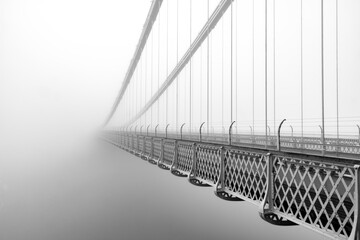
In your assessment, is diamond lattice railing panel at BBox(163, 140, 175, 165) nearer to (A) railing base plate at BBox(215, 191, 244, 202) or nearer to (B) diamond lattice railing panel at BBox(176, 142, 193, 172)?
(B) diamond lattice railing panel at BBox(176, 142, 193, 172)

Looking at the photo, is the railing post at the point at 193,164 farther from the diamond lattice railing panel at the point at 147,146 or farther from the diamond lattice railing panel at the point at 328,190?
the diamond lattice railing panel at the point at 147,146

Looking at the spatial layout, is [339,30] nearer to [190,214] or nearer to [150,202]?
[190,214]

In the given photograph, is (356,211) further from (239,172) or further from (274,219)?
(239,172)

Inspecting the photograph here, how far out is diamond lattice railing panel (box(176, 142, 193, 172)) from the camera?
22.6 ft

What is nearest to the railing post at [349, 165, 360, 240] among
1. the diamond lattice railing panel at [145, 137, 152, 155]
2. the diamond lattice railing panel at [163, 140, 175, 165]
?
the diamond lattice railing panel at [163, 140, 175, 165]

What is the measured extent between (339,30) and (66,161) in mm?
70752

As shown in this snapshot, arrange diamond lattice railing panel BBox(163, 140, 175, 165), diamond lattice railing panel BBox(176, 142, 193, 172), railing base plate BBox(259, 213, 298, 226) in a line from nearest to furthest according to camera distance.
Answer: railing base plate BBox(259, 213, 298, 226), diamond lattice railing panel BBox(176, 142, 193, 172), diamond lattice railing panel BBox(163, 140, 175, 165)

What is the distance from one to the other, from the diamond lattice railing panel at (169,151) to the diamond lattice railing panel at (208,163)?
1741mm

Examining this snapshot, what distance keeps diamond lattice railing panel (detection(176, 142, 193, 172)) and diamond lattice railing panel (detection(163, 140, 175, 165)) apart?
1.69ft

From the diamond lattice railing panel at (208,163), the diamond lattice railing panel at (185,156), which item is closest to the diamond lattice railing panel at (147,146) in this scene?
the diamond lattice railing panel at (185,156)

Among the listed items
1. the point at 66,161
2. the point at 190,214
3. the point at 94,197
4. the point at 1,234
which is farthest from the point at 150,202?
the point at 66,161

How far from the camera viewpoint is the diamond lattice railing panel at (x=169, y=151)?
8272 millimetres

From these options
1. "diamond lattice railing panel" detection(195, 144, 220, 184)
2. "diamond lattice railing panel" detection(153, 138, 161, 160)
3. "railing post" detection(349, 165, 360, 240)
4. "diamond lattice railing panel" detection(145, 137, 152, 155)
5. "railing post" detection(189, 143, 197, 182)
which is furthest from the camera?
"diamond lattice railing panel" detection(145, 137, 152, 155)

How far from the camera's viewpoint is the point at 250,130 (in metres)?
14.4
